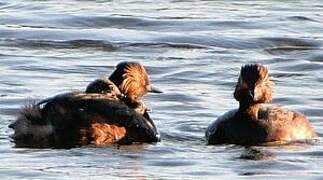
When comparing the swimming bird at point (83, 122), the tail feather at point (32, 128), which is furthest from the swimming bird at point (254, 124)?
the tail feather at point (32, 128)

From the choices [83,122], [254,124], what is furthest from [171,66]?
[83,122]

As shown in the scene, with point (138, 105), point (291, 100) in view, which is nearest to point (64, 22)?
point (291, 100)

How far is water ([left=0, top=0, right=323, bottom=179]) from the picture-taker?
13.2m

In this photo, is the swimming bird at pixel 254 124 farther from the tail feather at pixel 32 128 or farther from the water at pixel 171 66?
the tail feather at pixel 32 128

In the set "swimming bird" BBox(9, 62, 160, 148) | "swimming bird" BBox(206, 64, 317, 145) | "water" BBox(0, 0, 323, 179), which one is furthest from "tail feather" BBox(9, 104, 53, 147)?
"swimming bird" BBox(206, 64, 317, 145)

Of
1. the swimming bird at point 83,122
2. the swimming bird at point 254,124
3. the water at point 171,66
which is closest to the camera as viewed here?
the water at point 171,66

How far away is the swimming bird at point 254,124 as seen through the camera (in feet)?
48.3

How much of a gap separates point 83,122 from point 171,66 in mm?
5599

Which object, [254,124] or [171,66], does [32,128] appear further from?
[171,66]

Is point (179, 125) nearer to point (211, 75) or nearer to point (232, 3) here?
point (211, 75)

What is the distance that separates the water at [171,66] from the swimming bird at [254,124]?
0.23 meters

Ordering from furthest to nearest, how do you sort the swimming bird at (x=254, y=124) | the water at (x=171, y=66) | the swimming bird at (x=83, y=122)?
the swimming bird at (x=254, y=124), the swimming bird at (x=83, y=122), the water at (x=171, y=66)

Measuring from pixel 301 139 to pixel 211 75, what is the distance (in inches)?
162

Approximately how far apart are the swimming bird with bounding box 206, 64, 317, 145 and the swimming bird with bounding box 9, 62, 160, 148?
2.40 ft
